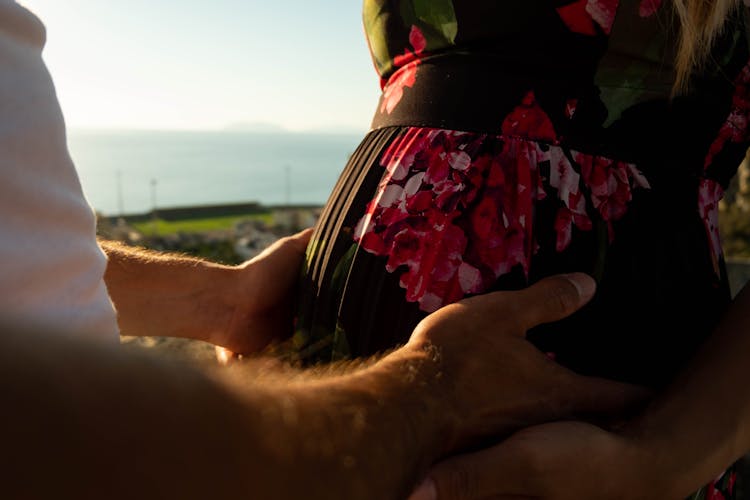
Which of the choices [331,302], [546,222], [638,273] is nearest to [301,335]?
[331,302]

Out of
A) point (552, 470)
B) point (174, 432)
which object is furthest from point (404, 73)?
point (174, 432)

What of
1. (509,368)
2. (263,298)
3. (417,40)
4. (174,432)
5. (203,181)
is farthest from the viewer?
(203,181)

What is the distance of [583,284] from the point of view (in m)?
0.97

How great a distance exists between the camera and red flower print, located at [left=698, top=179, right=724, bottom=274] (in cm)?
112

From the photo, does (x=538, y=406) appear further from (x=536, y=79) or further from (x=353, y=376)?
(x=536, y=79)

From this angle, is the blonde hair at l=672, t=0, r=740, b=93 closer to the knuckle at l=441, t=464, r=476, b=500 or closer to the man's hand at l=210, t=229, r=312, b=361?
the knuckle at l=441, t=464, r=476, b=500

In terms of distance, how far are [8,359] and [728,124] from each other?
1182 millimetres

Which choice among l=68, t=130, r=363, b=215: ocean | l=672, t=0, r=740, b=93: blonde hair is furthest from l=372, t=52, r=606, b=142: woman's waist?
l=68, t=130, r=363, b=215: ocean

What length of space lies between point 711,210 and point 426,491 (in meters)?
0.80

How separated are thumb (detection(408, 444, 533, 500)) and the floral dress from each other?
0.84ft

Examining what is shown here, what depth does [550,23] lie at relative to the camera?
1.05 m

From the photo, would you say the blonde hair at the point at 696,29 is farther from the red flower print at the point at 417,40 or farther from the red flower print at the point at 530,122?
the red flower print at the point at 417,40

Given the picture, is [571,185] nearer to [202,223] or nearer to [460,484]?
[460,484]

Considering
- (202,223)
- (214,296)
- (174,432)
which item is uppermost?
(174,432)
